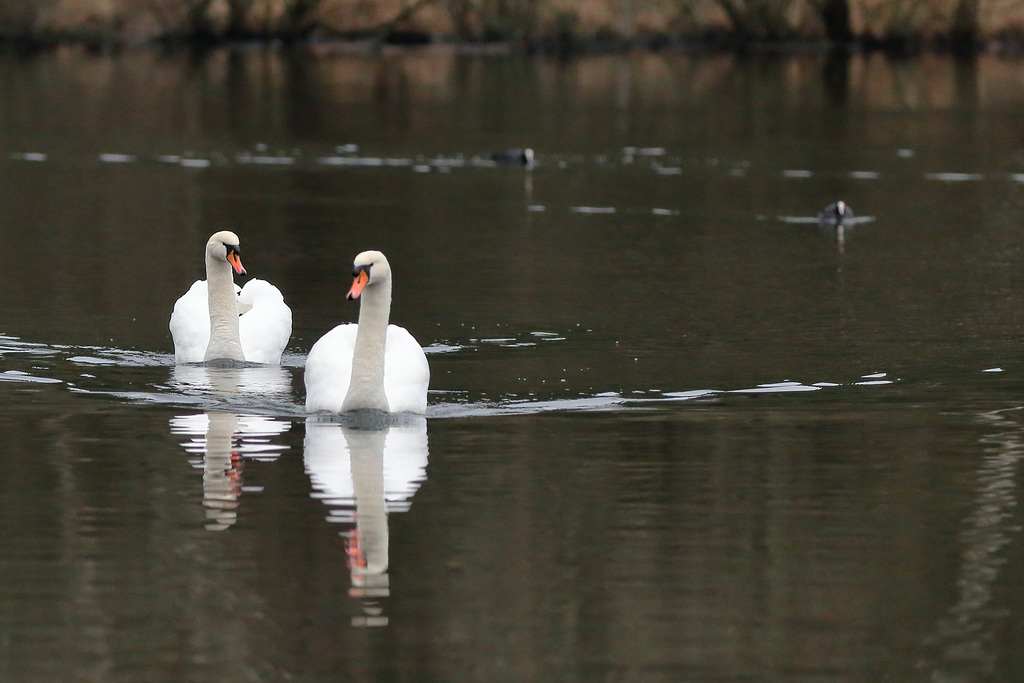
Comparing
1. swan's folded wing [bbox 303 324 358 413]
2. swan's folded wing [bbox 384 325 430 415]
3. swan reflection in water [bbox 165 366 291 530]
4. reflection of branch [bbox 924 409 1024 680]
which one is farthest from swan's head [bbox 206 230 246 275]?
reflection of branch [bbox 924 409 1024 680]

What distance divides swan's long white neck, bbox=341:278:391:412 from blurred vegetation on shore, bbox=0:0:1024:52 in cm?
7486

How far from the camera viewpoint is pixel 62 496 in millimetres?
11719

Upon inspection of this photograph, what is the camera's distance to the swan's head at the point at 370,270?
13.9 metres

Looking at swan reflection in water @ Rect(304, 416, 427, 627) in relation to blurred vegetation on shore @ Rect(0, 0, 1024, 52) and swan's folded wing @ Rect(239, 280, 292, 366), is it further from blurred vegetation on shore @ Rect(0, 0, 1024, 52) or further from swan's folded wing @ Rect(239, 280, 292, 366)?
blurred vegetation on shore @ Rect(0, 0, 1024, 52)

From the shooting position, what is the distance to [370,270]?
1417cm

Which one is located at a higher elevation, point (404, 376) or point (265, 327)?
point (265, 327)

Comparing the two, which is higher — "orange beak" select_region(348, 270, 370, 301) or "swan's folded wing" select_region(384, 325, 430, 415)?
"orange beak" select_region(348, 270, 370, 301)

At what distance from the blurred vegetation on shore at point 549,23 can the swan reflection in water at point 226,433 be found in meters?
72.5

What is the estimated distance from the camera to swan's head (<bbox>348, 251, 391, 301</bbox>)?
13914 mm

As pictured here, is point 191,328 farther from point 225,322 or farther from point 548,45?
point 548,45

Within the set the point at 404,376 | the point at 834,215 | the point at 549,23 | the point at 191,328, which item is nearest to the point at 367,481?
the point at 404,376

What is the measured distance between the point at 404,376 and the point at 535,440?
1.17 metres

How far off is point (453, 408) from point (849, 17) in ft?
256

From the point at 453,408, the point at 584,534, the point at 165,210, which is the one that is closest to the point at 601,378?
the point at 453,408
